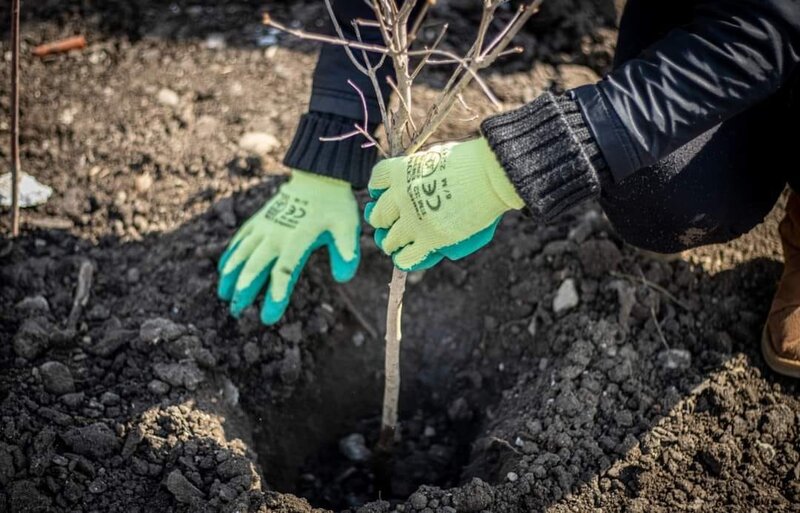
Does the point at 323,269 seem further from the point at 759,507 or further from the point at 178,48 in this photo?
the point at 759,507

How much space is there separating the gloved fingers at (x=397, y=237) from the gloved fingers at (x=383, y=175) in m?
0.12

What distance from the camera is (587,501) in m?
1.91

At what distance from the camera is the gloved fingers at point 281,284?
224 centimetres

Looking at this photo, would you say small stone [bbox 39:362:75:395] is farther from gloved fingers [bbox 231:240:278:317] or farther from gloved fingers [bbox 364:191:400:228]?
gloved fingers [bbox 364:191:400:228]

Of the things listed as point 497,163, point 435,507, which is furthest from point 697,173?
point 435,507

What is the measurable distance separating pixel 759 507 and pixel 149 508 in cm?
158

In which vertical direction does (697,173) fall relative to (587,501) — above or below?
above

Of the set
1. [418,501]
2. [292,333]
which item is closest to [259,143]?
[292,333]

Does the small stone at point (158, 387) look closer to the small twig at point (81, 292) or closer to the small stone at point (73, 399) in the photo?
the small stone at point (73, 399)

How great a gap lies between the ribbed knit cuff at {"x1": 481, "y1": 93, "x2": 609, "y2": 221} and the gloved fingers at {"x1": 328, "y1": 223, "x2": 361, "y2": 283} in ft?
2.30

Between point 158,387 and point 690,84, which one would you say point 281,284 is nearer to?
point 158,387

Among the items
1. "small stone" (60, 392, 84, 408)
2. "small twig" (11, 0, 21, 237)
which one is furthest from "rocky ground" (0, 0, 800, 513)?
"small twig" (11, 0, 21, 237)

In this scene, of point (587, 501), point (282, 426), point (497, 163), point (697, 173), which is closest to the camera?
point (497, 163)

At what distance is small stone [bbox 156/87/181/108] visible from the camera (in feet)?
9.45
